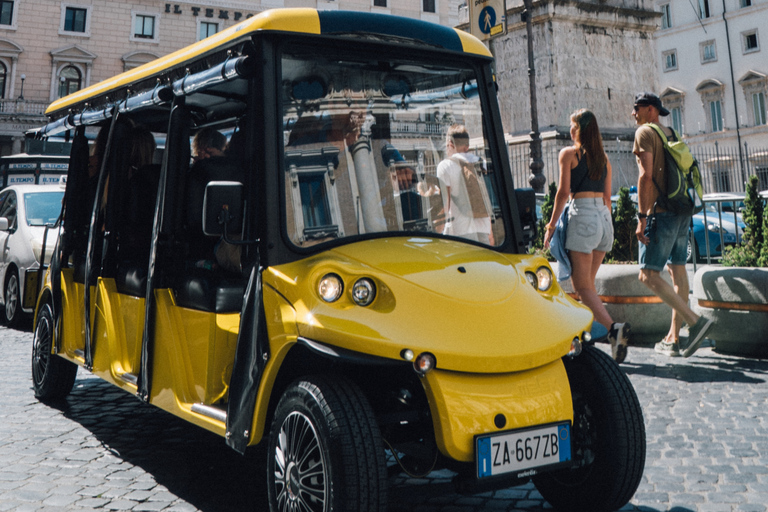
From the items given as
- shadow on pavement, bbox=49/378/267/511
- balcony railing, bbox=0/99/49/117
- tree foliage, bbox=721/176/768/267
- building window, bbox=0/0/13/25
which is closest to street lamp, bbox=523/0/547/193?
tree foliage, bbox=721/176/768/267

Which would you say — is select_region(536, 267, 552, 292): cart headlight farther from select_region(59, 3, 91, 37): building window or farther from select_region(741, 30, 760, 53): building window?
select_region(741, 30, 760, 53): building window

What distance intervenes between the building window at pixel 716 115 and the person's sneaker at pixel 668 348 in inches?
1840

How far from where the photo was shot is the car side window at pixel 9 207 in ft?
33.8

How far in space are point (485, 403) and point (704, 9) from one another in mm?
55051

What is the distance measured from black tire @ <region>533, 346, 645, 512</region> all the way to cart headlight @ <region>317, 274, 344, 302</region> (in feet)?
3.51

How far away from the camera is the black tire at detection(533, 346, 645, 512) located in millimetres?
3037

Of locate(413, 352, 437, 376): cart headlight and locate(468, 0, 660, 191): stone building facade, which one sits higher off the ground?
locate(468, 0, 660, 191): stone building facade

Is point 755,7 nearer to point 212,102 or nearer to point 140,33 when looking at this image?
point 140,33

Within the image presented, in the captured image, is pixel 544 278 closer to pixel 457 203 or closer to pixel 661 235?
pixel 457 203

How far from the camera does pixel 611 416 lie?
305cm

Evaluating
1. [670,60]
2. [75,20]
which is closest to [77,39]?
[75,20]

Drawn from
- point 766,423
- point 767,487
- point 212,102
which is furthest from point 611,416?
point 212,102

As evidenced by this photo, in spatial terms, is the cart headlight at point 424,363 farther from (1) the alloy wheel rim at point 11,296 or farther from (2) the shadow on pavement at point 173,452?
(1) the alloy wheel rim at point 11,296

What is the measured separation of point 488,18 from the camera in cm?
1186
